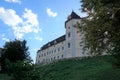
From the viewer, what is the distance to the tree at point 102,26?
944 inches

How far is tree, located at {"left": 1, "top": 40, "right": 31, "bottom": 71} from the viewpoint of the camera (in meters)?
69.1

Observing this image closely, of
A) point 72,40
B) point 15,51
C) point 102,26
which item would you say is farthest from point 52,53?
point 102,26

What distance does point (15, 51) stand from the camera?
69688mm

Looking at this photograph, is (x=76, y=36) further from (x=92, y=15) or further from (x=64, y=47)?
(x=92, y=15)

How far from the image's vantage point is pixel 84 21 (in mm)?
26672

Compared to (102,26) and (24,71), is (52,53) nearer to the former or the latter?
(102,26)

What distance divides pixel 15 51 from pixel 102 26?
4782 centimetres

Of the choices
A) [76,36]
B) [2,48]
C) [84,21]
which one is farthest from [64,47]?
[84,21]

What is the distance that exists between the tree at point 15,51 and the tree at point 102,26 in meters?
43.6

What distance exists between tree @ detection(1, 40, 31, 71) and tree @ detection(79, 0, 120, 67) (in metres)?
43.6

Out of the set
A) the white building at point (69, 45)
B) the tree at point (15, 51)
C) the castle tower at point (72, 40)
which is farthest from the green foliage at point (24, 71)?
the castle tower at point (72, 40)

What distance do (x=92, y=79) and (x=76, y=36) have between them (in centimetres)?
4215

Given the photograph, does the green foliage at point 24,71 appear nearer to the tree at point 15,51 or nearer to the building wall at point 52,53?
the tree at point 15,51

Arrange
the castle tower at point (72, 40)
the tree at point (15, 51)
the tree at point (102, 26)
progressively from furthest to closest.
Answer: the castle tower at point (72, 40) → the tree at point (15, 51) → the tree at point (102, 26)
